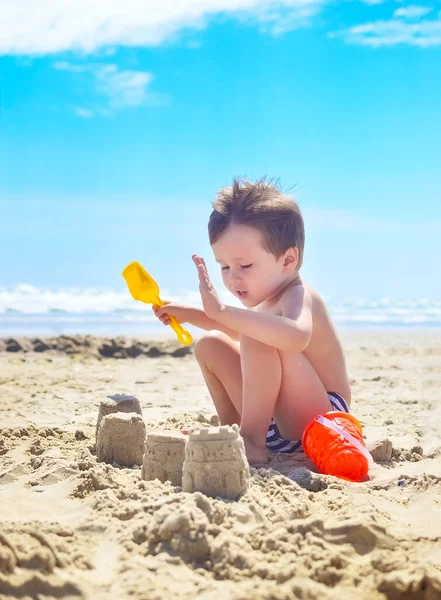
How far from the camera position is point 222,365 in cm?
319

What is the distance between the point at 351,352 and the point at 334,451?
5700 millimetres

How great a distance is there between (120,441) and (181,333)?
1.94 ft

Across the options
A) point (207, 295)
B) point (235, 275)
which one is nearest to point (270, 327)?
point (207, 295)

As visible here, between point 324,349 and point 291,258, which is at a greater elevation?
point 291,258

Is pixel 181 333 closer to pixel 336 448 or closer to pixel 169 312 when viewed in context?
pixel 169 312

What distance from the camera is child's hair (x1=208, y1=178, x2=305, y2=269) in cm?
297

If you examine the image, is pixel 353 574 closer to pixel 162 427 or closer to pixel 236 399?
pixel 236 399

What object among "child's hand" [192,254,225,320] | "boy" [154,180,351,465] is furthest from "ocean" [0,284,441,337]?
"child's hand" [192,254,225,320]

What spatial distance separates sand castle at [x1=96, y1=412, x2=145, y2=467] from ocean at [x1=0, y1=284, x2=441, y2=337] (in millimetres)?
8528

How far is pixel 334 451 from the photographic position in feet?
8.73

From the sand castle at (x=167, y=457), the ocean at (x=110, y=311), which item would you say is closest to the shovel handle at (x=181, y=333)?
the sand castle at (x=167, y=457)

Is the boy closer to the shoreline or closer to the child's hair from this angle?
the child's hair

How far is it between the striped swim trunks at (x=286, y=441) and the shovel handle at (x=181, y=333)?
0.56 m

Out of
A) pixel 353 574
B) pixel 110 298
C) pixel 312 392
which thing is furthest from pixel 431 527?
pixel 110 298
